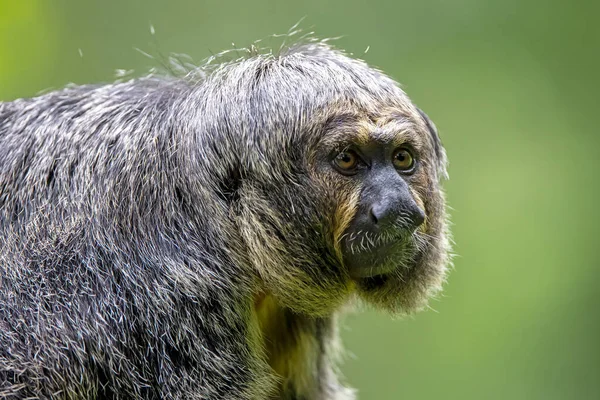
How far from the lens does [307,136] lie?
3428 millimetres

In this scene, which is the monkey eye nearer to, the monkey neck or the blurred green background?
the monkey neck

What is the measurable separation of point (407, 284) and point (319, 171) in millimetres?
829

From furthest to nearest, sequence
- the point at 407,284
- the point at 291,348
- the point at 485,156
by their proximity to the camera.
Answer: the point at 485,156 → the point at 291,348 → the point at 407,284

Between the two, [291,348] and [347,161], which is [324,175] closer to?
[347,161]

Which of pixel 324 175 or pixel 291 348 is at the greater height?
pixel 324 175

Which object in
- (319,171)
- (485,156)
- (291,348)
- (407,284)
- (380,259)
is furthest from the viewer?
(485,156)

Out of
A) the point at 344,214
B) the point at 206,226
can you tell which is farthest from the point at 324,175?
the point at 206,226

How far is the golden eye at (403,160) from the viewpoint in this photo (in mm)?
3498

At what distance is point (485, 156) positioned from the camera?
24.7ft

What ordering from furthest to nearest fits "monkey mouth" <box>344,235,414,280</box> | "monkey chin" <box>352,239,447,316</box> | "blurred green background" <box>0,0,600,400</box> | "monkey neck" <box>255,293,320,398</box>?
"blurred green background" <box>0,0,600,400</box> < "monkey neck" <box>255,293,320,398</box> < "monkey chin" <box>352,239,447,316</box> < "monkey mouth" <box>344,235,414,280</box>

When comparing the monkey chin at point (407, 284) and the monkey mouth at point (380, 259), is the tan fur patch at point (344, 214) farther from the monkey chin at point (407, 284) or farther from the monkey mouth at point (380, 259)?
the monkey chin at point (407, 284)

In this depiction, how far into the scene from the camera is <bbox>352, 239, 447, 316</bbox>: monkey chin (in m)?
3.80

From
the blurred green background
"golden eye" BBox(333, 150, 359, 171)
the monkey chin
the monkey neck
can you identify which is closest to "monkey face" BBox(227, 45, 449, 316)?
"golden eye" BBox(333, 150, 359, 171)

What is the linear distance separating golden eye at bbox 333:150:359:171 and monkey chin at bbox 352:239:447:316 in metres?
0.56
